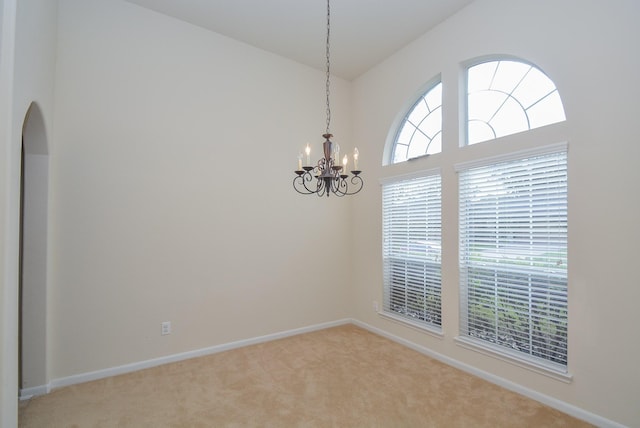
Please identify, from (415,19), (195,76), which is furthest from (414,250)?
A: (195,76)

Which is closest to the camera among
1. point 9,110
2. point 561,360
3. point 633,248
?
point 9,110

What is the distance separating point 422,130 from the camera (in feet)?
12.1

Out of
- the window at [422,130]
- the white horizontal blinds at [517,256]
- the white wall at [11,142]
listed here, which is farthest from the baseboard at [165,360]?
the window at [422,130]

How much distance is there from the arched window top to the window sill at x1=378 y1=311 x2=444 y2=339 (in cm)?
200

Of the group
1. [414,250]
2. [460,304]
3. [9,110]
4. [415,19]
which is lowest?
[460,304]

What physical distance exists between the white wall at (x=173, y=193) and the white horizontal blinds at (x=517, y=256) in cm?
193

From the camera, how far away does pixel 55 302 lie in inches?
108

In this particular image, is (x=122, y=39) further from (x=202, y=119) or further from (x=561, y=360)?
(x=561, y=360)

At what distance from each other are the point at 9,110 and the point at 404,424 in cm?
310

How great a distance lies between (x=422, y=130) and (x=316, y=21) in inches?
66.1

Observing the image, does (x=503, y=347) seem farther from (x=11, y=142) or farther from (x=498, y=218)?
(x=11, y=142)

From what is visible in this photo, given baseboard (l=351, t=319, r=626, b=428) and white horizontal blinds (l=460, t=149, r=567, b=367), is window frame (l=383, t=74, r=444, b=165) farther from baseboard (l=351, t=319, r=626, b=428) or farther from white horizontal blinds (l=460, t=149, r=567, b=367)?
baseboard (l=351, t=319, r=626, b=428)

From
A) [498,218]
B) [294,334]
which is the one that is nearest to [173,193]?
[294,334]

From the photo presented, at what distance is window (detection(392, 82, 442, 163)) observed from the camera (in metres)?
3.52
